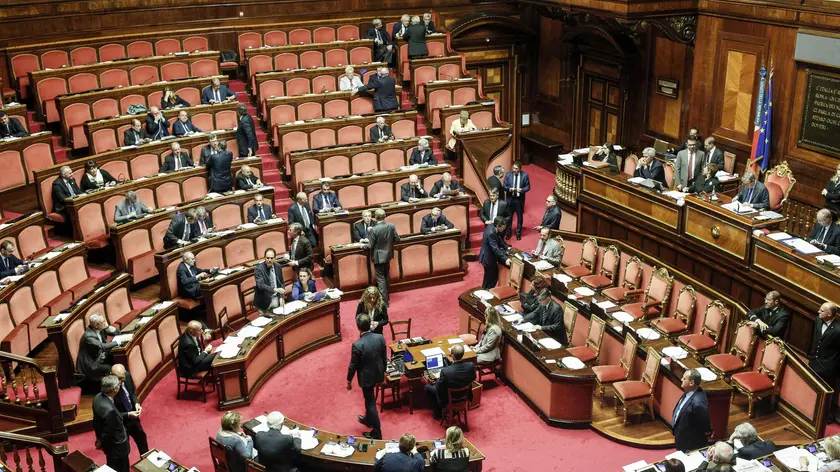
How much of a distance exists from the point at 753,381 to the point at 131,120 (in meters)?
9.79

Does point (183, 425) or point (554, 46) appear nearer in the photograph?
point (183, 425)

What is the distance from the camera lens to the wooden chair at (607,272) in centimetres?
1114

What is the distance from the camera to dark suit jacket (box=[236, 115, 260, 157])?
13.1 metres

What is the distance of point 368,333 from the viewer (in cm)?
847

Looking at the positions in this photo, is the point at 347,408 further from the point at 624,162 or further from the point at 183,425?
the point at 624,162

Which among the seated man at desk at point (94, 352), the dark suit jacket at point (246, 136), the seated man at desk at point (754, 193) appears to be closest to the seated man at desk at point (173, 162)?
the dark suit jacket at point (246, 136)

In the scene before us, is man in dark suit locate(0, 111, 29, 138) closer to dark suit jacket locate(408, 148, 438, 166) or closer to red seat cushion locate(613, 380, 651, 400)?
dark suit jacket locate(408, 148, 438, 166)

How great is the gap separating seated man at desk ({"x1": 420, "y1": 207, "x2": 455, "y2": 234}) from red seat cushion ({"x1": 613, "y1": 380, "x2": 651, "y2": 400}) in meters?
4.39

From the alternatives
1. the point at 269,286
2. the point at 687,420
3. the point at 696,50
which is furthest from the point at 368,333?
the point at 696,50

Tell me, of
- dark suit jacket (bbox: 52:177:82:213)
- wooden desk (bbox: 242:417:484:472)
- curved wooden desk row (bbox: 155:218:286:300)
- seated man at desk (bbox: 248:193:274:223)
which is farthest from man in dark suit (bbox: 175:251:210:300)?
wooden desk (bbox: 242:417:484:472)

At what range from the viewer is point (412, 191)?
12.8 m

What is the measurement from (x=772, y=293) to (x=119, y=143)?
9.66m

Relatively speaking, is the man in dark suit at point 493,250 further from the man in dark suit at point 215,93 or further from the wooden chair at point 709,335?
the man in dark suit at point 215,93

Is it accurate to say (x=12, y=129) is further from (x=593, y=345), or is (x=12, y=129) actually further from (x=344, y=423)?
(x=593, y=345)
